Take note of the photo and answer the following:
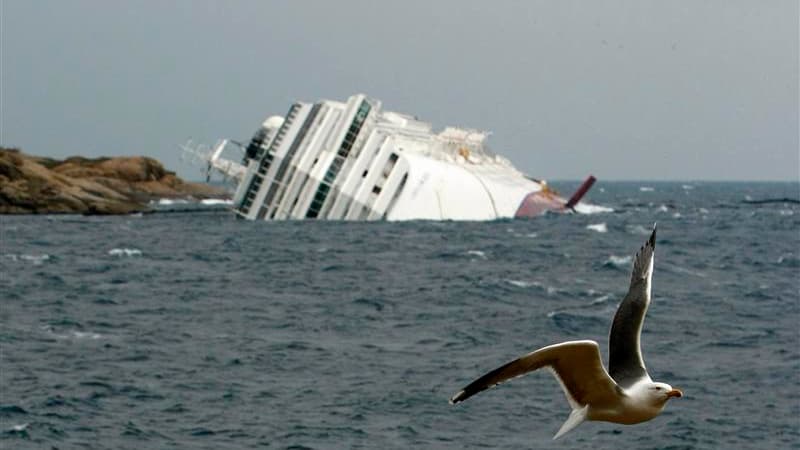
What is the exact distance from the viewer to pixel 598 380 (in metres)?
8.90

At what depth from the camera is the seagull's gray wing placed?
31.4 ft

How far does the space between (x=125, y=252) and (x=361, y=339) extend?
76.8ft

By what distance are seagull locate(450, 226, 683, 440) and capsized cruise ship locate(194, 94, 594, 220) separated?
5178cm

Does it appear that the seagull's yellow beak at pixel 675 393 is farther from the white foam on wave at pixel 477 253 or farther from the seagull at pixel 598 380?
the white foam on wave at pixel 477 253

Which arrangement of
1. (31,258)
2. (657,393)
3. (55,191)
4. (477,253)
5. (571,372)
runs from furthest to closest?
(55,191), (477,253), (31,258), (571,372), (657,393)

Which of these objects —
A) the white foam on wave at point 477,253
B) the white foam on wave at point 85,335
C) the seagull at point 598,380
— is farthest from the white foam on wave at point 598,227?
the seagull at point 598,380

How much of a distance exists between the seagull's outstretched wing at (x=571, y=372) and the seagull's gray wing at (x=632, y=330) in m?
0.36

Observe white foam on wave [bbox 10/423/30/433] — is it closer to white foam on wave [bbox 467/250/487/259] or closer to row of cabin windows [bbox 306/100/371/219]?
white foam on wave [bbox 467/250/487/259]

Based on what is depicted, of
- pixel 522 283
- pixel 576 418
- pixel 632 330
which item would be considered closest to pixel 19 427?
pixel 632 330

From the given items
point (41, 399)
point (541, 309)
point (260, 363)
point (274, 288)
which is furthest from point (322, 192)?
point (41, 399)

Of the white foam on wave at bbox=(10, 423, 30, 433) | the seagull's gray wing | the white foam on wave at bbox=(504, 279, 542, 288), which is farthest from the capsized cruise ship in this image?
the seagull's gray wing

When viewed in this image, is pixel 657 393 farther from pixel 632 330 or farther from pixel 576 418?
pixel 632 330

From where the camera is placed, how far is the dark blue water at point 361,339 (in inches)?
792

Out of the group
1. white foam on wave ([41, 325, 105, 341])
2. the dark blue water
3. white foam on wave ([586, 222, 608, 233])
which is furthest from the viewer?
white foam on wave ([586, 222, 608, 233])
